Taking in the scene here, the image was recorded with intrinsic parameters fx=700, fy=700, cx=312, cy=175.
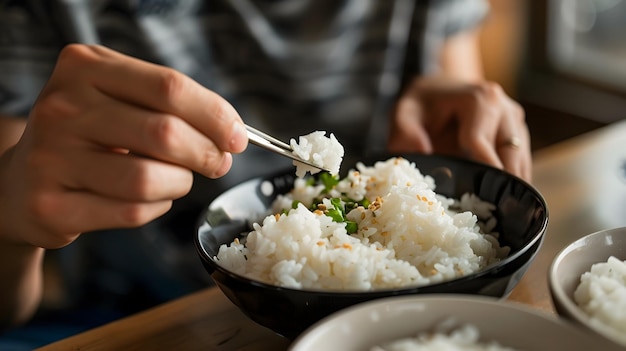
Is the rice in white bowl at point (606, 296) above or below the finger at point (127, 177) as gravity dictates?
below

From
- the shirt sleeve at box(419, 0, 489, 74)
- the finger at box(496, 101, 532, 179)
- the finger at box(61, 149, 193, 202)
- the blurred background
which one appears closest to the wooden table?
the finger at box(496, 101, 532, 179)

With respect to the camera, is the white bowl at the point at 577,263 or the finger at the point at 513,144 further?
the finger at the point at 513,144

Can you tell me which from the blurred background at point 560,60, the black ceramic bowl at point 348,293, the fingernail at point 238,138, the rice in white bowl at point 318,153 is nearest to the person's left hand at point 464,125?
the black ceramic bowl at point 348,293

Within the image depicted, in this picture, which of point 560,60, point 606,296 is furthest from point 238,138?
point 560,60

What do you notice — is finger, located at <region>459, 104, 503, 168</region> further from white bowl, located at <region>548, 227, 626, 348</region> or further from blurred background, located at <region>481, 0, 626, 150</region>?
blurred background, located at <region>481, 0, 626, 150</region>

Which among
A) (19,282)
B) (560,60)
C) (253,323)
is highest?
(253,323)

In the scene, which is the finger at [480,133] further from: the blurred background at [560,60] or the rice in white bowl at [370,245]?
the blurred background at [560,60]

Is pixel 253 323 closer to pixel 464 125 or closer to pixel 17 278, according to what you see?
pixel 17 278
